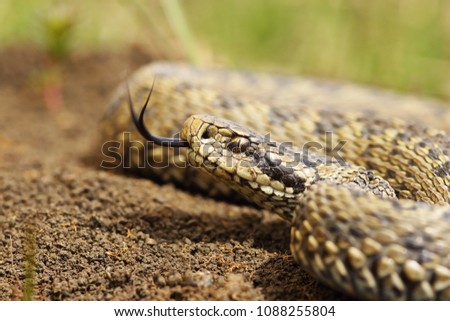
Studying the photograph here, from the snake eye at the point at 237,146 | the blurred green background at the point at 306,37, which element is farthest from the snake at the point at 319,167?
the blurred green background at the point at 306,37

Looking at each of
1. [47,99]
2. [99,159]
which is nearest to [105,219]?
Result: [99,159]

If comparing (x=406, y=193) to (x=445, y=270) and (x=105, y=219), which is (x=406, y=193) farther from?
(x=105, y=219)

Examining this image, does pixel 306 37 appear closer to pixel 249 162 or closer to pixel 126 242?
pixel 249 162

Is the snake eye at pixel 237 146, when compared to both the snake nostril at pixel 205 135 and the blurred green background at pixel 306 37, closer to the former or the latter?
the snake nostril at pixel 205 135

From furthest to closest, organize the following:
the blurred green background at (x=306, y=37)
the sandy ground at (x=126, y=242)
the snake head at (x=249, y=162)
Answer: the blurred green background at (x=306, y=37), the snake head at (x=249, y=162), the sandy ground at (x=126, y=242)

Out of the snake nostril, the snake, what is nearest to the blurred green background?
the snake
